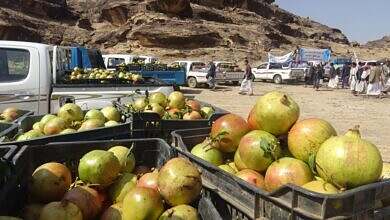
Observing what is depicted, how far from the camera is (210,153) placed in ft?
11.5

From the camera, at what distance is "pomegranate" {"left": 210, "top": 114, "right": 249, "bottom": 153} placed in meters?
3.50

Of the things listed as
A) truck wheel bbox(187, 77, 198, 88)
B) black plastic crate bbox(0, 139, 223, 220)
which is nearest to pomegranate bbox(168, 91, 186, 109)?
black plastic crate bbox(0, 139, 223, 220)

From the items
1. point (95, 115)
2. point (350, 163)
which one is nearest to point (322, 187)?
point (350, 163)

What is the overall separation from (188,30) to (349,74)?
748 inches

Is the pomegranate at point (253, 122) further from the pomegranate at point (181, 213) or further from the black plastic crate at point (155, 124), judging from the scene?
the black plastic crate at point (155, 124)

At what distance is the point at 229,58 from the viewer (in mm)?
43656

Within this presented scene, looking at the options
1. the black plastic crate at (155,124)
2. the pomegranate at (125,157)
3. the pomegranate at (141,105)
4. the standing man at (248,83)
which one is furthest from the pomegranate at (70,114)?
the standing man at (248,83)

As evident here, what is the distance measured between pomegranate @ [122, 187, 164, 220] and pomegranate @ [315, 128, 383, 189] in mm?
973

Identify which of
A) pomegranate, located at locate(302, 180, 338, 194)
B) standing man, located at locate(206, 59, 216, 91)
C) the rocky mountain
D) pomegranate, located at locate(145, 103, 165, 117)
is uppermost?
the rocky mountain

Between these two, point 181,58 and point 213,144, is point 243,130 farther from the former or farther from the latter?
point 181,58

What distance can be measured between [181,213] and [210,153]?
971 mm

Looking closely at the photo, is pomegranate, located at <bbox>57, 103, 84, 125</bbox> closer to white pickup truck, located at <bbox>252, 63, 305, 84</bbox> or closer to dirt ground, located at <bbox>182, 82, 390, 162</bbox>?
dirt ground, located at <bbox>182, 82, 390, 162</bbox>

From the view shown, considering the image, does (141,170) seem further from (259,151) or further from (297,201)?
(297,201)

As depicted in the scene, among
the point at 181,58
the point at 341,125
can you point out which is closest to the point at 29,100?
the point at 341,125
